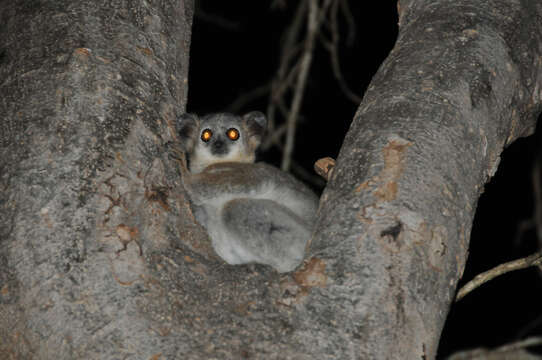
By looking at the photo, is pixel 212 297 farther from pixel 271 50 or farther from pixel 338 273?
pixel 271 50

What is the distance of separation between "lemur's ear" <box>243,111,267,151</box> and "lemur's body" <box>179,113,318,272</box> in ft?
2.05

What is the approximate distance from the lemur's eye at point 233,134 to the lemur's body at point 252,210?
13.0 inches

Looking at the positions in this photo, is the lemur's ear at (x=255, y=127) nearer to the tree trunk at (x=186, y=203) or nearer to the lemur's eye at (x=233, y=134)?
the lemur's eye at (x=233, y=134)

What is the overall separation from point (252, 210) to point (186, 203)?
108 centimetres

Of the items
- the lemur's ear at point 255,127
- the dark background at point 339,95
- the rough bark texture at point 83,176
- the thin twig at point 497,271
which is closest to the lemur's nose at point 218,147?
the lemur's ear at point 255,127

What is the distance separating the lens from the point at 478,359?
5.27 meters

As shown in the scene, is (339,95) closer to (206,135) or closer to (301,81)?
(301,81)

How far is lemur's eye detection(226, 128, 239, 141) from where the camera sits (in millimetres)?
4972

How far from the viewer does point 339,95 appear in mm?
11391

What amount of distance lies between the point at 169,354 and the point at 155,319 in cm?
15

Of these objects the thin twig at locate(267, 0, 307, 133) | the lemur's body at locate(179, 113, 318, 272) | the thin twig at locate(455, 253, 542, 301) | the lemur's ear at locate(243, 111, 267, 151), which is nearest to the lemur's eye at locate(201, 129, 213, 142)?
the lemur's body at locate(179, 113, 318, 272)

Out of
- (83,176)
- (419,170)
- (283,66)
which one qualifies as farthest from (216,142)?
(419,170)

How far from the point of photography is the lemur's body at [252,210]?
147 inches

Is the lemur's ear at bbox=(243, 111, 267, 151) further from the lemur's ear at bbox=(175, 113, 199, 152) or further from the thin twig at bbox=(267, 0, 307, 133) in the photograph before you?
the thin twig at bbox=(267, 0, 307, 133)
